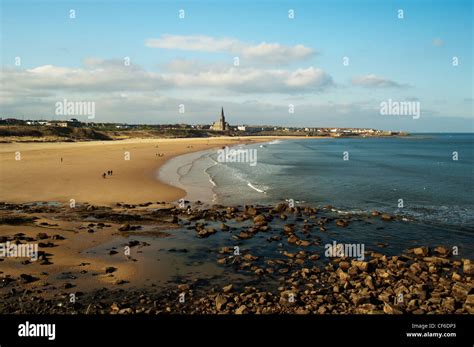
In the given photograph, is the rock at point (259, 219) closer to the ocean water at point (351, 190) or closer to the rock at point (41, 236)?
the ocean water at point (351, 190)

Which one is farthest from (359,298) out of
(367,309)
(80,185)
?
(80,185)

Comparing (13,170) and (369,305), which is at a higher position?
(13,170)

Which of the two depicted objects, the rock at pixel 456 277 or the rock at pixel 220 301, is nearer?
the rock at pixel 220 301

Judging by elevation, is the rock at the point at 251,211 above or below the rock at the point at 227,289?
above

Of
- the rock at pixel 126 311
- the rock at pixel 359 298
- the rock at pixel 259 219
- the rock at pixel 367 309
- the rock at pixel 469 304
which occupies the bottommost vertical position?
the rock at pixel 469 304

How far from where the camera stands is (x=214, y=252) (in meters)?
15.5

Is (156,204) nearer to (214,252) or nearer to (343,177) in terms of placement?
(214,252)

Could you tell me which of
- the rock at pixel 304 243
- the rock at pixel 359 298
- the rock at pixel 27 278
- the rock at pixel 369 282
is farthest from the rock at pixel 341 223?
the rock at pixel 27 278

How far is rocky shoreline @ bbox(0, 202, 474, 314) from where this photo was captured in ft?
34.1

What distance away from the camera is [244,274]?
13.1 meters

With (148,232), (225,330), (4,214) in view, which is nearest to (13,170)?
(4,214)

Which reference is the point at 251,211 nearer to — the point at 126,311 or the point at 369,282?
the point at 369,282

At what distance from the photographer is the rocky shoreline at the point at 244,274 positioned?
10.4m

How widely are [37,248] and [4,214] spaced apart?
707cm
